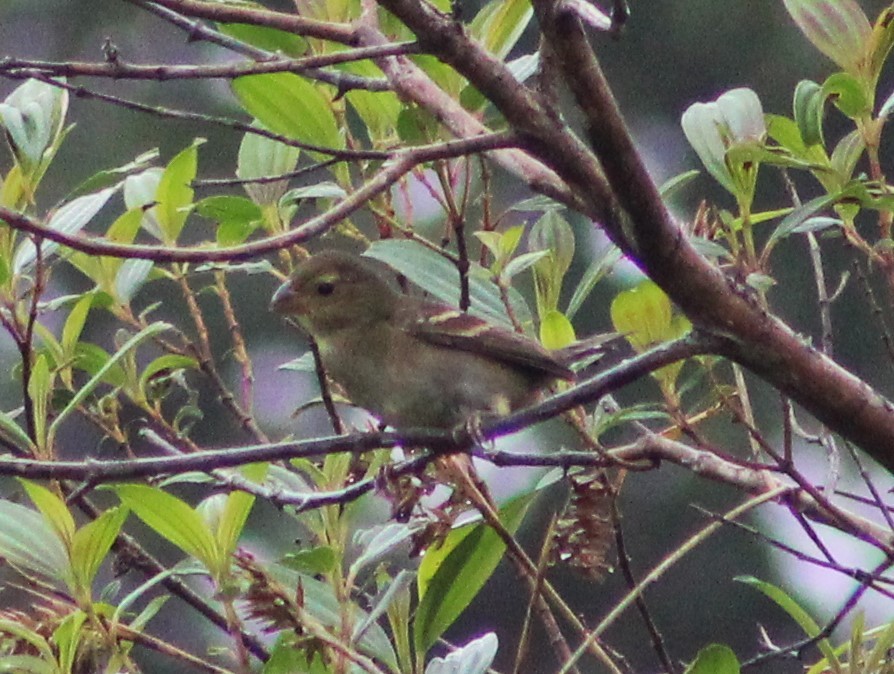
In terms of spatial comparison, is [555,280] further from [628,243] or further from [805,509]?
[628,243]

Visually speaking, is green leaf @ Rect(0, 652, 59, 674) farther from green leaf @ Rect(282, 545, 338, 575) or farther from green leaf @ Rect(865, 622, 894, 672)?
green leaf @ Rect(865, 622, 894, 672)

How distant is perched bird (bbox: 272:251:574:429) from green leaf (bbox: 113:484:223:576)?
26.5 inches

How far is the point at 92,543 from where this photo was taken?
1856 mm

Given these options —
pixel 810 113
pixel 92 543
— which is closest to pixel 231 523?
pixel 92 543

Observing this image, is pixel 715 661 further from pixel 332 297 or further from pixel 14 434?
pixel 332 297

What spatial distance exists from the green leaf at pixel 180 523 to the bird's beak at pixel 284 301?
39.1 inches

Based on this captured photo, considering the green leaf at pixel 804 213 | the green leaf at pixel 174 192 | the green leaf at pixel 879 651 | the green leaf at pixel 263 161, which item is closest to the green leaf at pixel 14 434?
the green leaf at pixel 174 192

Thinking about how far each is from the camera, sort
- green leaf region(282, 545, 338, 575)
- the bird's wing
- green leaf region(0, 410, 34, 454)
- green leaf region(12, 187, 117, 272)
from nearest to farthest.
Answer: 1. green leaf region(282, 545, 338, 575)
2. green leaf region(0, 410, 34, 454)
3. green leaf region(12, 187, 117, 272)
4. the bird's wing

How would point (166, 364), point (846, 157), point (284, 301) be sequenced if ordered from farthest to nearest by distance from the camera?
point (284, 301)
point (166, 364)
point (846, 157)

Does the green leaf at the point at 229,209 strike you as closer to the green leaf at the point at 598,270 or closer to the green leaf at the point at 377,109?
the green leaf at the point at 377,109

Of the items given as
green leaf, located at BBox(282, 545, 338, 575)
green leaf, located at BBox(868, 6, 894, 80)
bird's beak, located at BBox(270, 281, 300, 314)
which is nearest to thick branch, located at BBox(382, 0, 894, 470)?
green leaf, located at BBox(868, 6, 894, 80)

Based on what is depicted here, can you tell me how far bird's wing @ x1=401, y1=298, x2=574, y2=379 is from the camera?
2453 mm

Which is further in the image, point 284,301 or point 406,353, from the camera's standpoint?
point 284,301

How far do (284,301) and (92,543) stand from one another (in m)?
1.11
